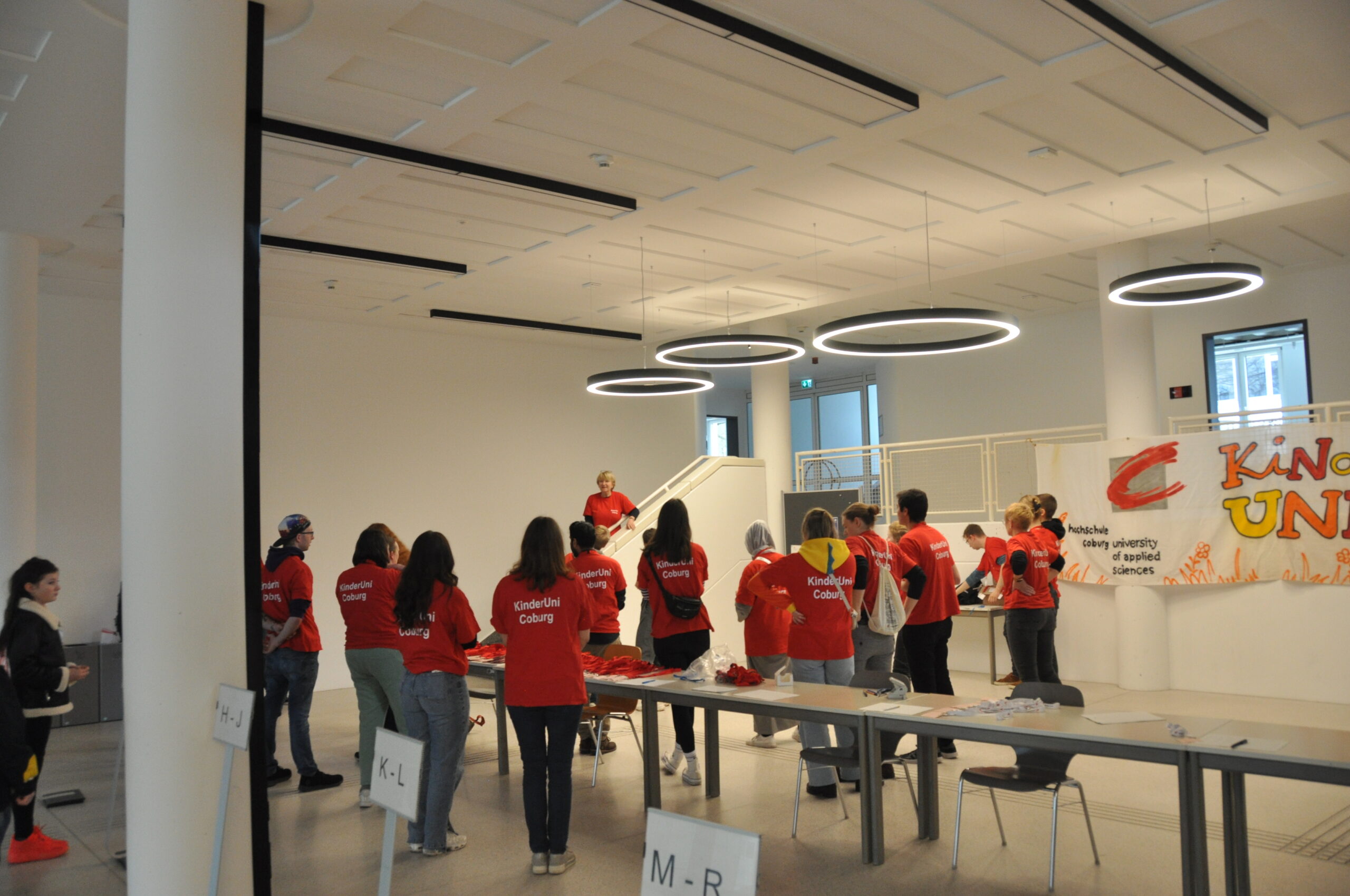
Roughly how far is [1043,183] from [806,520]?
4119mm

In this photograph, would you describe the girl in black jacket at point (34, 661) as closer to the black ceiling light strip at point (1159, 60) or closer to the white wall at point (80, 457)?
the white wall at point (80, 457)

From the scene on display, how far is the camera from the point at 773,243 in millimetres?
9719

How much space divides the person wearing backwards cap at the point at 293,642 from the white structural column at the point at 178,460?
2675 millimetres

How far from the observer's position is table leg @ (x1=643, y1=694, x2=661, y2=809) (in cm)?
557

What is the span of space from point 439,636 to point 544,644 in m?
0.63

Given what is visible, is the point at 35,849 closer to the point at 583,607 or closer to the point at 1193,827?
the point at 583,607

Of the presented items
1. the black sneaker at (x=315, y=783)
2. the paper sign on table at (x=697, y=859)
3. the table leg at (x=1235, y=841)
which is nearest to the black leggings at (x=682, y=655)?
the black sneaker at (x=315, y=783)

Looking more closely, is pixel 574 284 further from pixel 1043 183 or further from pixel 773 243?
pixel 1043 183

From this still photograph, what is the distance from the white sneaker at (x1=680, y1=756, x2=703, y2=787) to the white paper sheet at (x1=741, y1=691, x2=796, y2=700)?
52.7 inches

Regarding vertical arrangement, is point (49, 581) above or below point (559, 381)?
below

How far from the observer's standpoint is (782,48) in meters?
5.63

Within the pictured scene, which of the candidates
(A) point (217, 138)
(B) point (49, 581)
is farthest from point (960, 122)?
(B) point (49, 581)

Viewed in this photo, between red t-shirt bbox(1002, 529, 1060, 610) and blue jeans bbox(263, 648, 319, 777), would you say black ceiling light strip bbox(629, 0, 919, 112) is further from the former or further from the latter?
blue jeans bbox(263, 648, 319, 777)

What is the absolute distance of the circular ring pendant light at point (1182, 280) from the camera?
26.4 ft
